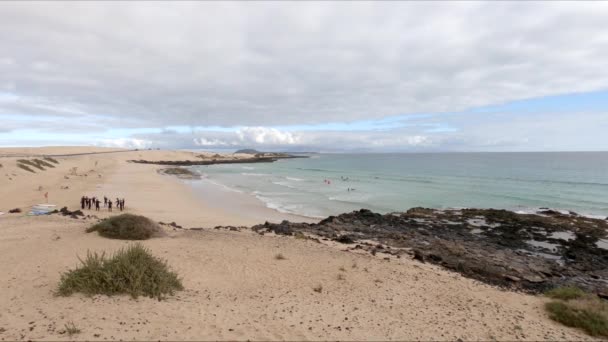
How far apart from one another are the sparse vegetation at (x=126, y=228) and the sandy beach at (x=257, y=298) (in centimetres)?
39

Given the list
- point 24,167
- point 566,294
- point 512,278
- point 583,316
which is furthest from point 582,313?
point 24,167

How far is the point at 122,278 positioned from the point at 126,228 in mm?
6314

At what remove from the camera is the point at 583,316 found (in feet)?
24.1

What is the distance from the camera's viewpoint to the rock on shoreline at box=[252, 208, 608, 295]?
1198 cm

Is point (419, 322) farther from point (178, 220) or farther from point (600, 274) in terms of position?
point (178, 220)

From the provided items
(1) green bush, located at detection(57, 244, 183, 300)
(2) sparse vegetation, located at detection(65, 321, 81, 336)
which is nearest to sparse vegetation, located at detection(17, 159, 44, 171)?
(1) green bush, located at detection(57, 244, 183, 300)

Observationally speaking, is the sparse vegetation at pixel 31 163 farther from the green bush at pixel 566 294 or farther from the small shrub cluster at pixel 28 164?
the green bush at pixel 566 294

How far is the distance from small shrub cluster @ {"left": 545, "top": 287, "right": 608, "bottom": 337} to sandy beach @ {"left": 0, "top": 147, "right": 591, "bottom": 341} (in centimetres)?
29

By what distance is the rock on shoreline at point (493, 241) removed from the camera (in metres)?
12.0

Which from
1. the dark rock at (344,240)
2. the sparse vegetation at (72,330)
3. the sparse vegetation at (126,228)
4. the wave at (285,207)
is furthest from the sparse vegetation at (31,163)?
the sparse vegetation at (72,330)

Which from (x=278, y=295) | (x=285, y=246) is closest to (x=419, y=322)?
(x=278, y=295)

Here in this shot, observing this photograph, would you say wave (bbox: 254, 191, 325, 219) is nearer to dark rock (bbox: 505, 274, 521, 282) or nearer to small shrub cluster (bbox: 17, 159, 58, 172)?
dark rock (bbox: 505, 274, 521, 282)

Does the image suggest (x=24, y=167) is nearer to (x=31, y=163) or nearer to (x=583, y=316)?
(x=31, y=163)

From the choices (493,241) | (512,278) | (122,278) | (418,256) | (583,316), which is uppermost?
(122,278)
